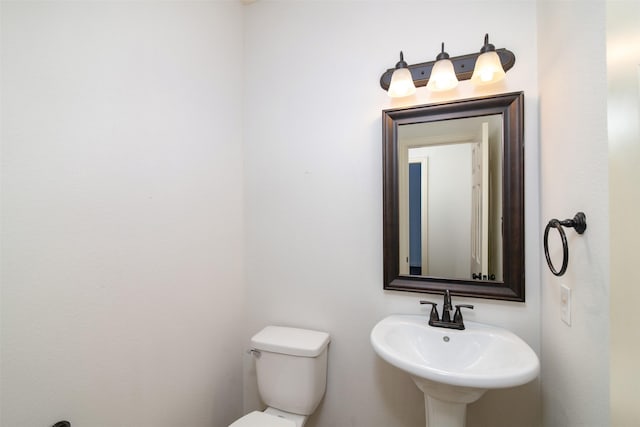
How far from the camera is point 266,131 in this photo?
161 centimetres

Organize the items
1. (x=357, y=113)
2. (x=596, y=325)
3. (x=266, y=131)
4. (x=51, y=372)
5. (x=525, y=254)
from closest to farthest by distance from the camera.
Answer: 1. (x=596, y=325)
2. (x=51, y=372)
3. (x=525, y=254)
4. (x=357, y=113)
5. (x=266, y=131)

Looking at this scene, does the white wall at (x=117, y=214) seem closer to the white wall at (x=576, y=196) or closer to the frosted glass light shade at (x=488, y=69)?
the frosted glass light shade at (x=488, y=69)

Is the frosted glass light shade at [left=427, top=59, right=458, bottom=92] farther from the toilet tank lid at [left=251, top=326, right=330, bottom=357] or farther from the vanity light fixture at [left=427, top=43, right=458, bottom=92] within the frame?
the toilet tank lid at [left=251, top=326, right=330, bottom=357]

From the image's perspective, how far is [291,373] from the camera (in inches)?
52.9

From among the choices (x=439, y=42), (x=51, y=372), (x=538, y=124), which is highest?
(x=439, y=42)

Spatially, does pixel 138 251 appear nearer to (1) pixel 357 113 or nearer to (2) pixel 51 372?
(2) pixel 51 372

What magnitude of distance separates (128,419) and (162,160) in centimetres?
103

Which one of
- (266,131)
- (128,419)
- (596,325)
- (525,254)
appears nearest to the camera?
(596,325)

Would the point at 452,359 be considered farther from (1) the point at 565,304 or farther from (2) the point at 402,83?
(2) the point at 402,83

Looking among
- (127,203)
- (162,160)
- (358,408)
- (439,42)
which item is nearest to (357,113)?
(439,42)

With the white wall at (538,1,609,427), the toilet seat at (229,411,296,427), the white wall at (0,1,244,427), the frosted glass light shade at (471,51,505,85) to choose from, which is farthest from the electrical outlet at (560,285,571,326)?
the white wall at (0,1,244,427)

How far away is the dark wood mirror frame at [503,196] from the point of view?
113 centimetres

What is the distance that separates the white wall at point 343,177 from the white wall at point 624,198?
23.7 inches

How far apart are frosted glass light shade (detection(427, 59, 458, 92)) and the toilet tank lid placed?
1324 millimetres
